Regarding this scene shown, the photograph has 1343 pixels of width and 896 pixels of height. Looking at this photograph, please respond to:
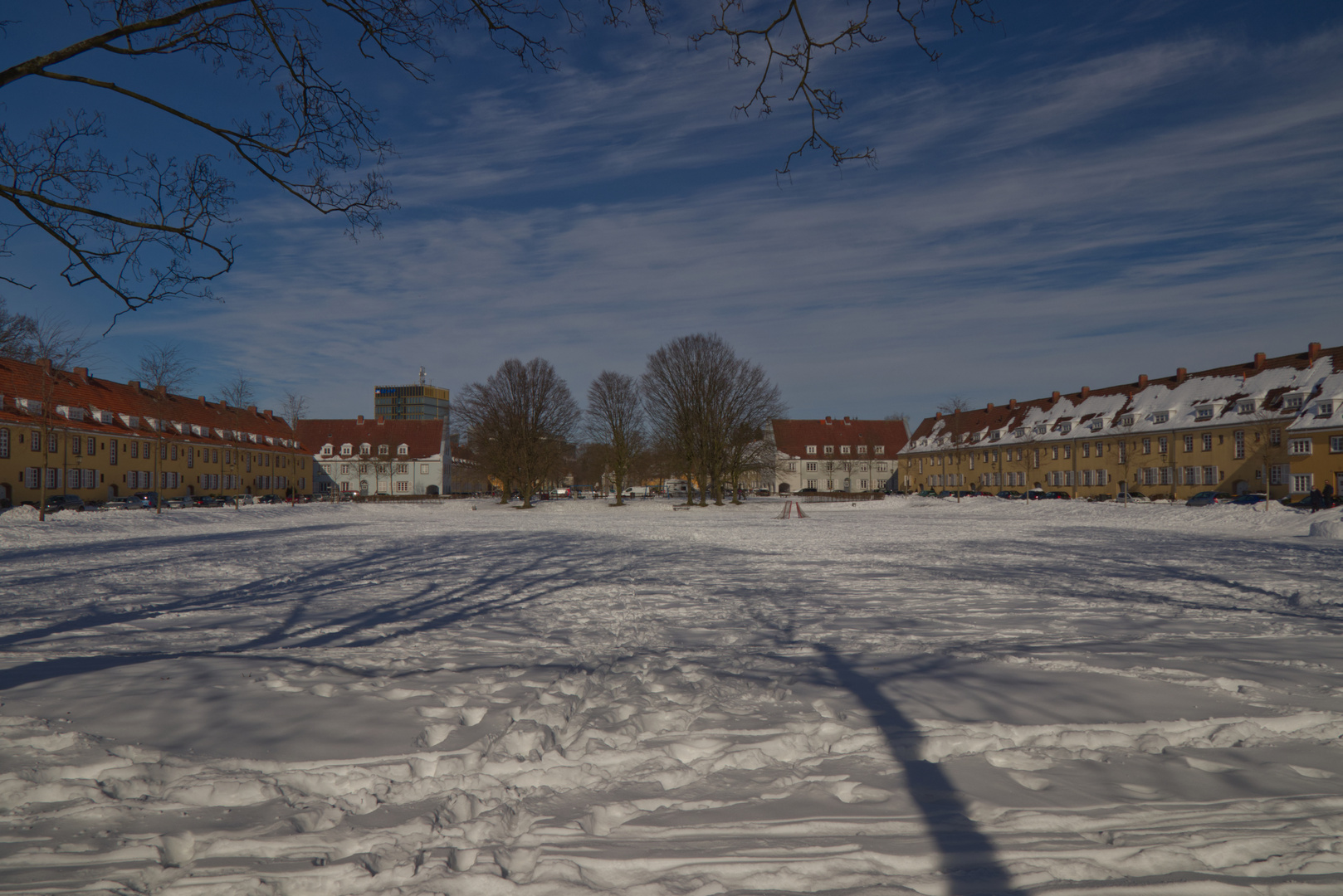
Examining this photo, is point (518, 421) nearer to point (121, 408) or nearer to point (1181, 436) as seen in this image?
point (121, 408)

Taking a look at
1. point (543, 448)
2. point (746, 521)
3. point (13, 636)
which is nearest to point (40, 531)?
point (13, 636)

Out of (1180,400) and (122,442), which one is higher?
(1180,400)

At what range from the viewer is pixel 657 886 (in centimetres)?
306

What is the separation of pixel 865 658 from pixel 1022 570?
29.6 ft

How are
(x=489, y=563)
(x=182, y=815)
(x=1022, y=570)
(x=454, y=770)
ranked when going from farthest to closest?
1. (x=489, y=563)
2. (x=1022, y=570)
3. (x=454, y=770)
4. (x=182, y=815)

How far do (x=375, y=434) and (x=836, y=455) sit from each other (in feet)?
211

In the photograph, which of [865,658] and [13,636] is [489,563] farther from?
[865,658]

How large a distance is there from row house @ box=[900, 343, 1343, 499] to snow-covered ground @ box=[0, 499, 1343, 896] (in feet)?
161

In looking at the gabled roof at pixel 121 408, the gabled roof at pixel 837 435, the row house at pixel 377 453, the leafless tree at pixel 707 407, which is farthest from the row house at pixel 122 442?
the gabled roof at pixel 837 435

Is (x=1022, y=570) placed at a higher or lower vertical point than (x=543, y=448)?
lower

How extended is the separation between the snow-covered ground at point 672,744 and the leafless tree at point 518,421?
46.8 metres

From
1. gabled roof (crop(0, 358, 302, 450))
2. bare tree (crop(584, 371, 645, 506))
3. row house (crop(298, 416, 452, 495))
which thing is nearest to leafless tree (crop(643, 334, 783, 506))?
bare tree (crop(584, 371, 645, 506))

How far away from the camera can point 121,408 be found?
6062 cm

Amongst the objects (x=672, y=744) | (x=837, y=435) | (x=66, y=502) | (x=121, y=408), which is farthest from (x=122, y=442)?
(x=837, y=435)
